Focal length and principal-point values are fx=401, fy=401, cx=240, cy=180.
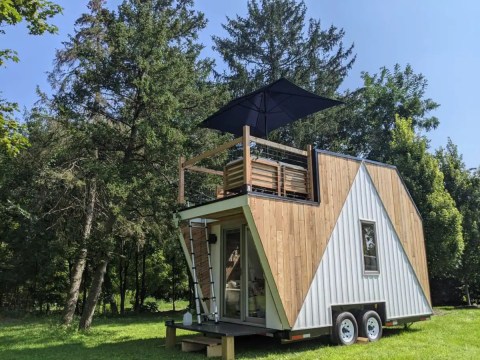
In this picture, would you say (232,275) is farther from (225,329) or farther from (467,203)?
(467,203)

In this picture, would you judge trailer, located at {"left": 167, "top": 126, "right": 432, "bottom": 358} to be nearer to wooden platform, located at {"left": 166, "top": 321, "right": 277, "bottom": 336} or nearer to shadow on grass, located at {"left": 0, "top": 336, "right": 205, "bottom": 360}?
wooden platform, located at {"left": 166, "top": 321, "right": 277, "bottom": 336}

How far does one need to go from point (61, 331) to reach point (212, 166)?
630 centimetres

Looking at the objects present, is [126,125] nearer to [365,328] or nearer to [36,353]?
[36,353]

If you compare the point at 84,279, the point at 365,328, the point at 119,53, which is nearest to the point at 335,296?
the point at 365,328

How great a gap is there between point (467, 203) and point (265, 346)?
12656mm

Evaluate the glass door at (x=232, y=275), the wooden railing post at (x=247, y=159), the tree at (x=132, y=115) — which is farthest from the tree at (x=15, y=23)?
the glass door at (x=232, y=275)

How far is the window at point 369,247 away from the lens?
855 cm

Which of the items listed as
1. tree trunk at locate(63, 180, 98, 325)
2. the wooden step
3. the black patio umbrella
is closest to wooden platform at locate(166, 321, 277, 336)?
the wooden step

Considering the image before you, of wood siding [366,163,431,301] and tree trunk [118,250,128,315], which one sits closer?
wood siding [366,163,431,301]

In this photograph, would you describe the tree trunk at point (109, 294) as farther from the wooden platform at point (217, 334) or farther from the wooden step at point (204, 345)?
the wooden step at point (204, 345)

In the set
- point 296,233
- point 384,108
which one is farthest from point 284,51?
point 296,233

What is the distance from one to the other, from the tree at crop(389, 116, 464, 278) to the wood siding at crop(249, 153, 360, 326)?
7693 mm

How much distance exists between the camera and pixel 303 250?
7395 mm

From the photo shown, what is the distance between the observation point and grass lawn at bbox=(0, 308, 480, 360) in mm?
6848
